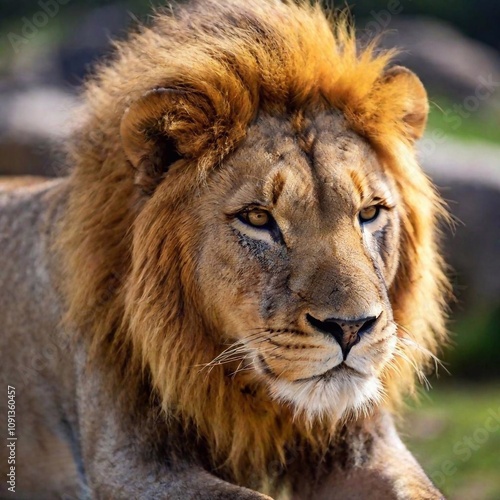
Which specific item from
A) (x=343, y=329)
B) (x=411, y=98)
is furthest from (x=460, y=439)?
(x=343, y=329)

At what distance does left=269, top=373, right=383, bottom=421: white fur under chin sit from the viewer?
362cm

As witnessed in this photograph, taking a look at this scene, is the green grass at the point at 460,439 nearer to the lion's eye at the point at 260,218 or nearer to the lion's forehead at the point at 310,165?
the lion's forehead at the point at 310,165

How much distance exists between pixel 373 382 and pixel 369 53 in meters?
1.46

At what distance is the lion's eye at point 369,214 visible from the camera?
3992mm

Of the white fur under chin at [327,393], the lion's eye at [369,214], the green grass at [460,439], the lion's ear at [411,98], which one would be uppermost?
the lion's ear at [411,98]

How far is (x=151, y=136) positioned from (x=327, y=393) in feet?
3.96

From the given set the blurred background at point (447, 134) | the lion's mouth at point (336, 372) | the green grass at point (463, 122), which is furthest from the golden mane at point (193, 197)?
the green grass at point (463, 122)

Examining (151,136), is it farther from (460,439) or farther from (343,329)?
(460,439)

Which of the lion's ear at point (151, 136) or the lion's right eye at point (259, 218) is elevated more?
the lion's ear at point (151, 136)

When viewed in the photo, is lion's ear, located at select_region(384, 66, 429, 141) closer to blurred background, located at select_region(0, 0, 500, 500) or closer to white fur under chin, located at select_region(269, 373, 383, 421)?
blurred background, located at select_region(0, 0, 500, 500)

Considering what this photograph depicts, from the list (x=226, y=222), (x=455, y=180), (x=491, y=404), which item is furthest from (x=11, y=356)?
(x=455, y=180)

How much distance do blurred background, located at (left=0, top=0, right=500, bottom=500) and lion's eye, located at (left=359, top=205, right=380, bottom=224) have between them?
1262mm

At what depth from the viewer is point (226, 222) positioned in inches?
153

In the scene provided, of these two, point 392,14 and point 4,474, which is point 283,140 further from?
point 392,14
